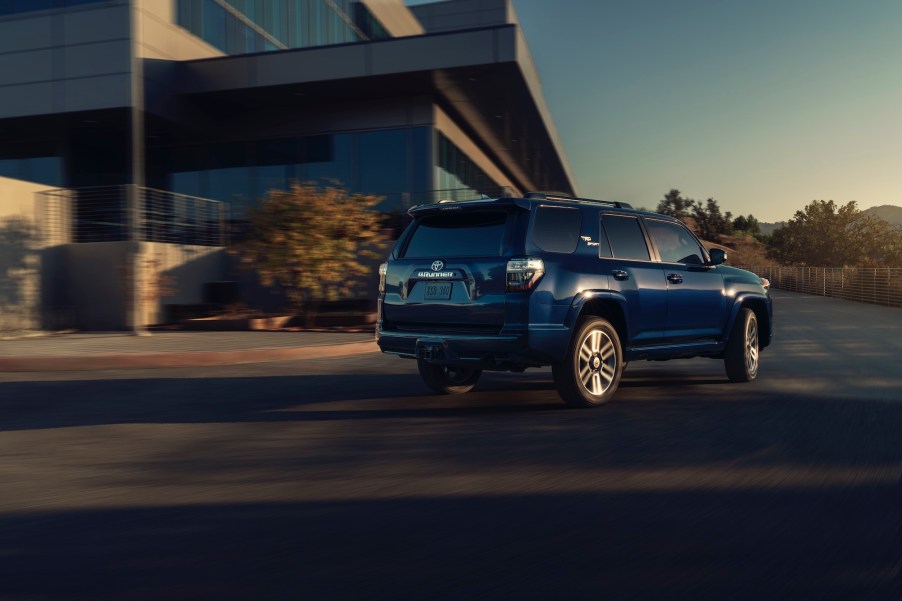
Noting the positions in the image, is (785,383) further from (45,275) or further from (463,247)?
(45,275)

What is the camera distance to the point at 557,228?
7707 millimetres

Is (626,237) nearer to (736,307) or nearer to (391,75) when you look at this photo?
(736,307)

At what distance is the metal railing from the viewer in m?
18.7

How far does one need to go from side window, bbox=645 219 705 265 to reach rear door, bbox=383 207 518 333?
2180mm

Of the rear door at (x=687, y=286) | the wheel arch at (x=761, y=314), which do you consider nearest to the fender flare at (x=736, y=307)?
the wheel arch at (x=761, y=314)

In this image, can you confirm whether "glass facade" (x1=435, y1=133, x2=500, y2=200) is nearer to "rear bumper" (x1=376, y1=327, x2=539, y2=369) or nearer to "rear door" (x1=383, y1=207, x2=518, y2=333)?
"rear door" (x1=383, y1=207, x2=518, y2=333)

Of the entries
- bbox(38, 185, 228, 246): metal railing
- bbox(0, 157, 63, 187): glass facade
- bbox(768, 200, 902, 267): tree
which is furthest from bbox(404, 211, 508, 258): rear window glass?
bbox(768, 200, 902, 267): tree

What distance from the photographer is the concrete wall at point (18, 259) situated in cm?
1678

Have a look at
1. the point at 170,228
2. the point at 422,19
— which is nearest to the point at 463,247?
the point at 170,228

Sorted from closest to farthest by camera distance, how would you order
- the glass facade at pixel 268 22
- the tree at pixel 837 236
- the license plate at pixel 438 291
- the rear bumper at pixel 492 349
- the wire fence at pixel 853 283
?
the rear bumper at pixel 492 349
the license plate at pixel 438 291
the glass facade at pixel 268 22
the wire fence at pixel 853 283
the tree at pixel 837 236

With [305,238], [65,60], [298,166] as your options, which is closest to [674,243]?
[305,238]

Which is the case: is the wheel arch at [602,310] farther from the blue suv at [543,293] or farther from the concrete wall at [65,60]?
the concrete wall at [65,60]

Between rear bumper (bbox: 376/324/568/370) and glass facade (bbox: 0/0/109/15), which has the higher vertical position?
glass facade (bbox: 0/0/109/15)

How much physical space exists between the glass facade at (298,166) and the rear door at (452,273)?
17567 millimetres
